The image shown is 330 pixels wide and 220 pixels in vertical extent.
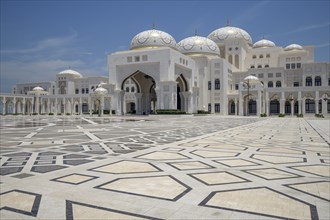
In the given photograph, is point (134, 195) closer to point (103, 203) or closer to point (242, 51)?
point (103, 203)

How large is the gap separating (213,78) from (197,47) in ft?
20.1

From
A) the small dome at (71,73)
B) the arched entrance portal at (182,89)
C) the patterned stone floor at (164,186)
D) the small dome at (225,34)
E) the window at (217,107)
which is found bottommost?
the patterned stone floor at (164,186)

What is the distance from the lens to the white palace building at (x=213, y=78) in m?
39.2

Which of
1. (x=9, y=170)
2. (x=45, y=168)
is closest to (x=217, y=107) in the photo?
(x=45, y=168)

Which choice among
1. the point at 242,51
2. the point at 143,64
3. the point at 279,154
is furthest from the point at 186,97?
the point at 279,154

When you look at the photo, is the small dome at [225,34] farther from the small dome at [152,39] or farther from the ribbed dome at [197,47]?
the small dome at [152,39]

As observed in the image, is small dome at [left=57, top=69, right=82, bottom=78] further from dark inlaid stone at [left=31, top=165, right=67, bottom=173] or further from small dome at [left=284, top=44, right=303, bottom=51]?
dark inlaid stone at [left=31, top=165, right=67, bottom=173]

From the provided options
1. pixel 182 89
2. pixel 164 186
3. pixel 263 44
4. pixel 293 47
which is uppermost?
pixel 263 44

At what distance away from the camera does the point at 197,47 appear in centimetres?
4778

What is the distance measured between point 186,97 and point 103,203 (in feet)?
133

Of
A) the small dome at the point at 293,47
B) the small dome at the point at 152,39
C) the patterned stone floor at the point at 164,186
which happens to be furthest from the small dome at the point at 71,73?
the patterned stone floor at the point at 164,186

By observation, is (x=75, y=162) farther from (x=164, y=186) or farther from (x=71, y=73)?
(x=71, y=73)

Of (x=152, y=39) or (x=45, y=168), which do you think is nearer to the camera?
(x=45, y=168)

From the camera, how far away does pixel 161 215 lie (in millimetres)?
2891
